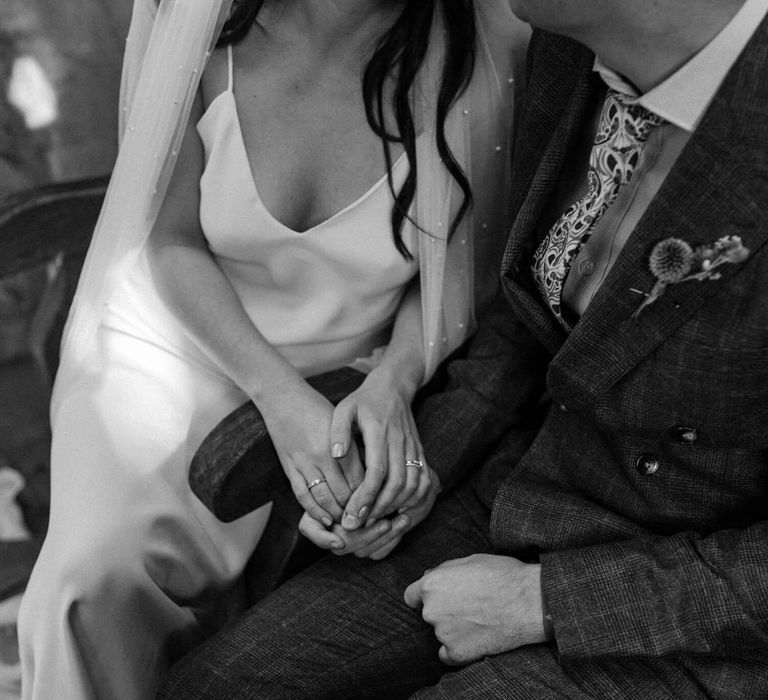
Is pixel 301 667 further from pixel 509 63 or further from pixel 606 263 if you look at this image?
pixel 509 63

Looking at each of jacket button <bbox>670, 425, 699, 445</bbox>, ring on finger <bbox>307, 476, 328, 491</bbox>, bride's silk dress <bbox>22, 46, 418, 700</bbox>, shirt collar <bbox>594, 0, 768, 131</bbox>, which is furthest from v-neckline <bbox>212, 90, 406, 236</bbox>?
jacket button <bbox>670, 425, 699, 445</bbox>

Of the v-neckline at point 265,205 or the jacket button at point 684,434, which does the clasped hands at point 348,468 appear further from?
the jacket button at point 684,434

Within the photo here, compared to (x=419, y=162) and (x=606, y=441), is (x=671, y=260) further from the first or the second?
(x=419, y=162)

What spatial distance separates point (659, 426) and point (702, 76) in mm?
385

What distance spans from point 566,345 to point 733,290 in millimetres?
198

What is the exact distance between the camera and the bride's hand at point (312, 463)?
3.96ft

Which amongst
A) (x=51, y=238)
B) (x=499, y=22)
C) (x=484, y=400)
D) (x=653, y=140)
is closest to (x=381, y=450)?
(x=484, y=400)

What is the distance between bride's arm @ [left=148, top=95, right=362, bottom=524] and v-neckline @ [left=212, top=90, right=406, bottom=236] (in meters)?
0.06

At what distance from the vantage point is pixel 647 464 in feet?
3.54

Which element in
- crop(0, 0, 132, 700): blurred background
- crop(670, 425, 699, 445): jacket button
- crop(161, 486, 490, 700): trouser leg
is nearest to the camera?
crop(670, 425, 699, 445): jacket button

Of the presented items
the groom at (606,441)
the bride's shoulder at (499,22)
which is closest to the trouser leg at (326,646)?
the groom at (606,441)

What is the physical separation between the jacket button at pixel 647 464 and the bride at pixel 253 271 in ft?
1.01

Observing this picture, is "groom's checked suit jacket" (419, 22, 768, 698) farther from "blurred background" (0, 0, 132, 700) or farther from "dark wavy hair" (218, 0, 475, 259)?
"blurred background" (0, 0, 132, 700)

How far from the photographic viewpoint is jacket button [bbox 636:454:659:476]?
108 centimetres
